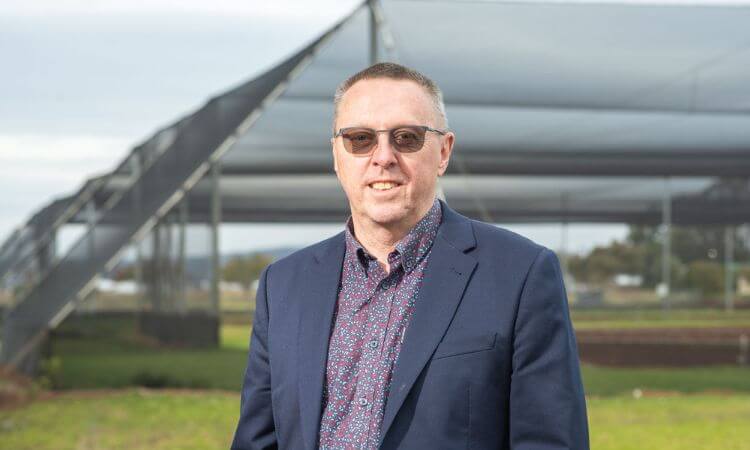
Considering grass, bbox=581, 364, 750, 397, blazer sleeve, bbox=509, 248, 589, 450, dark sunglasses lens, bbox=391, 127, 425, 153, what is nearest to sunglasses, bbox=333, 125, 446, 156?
dark sunglasses lens, bbox=391, 127, 425, 153

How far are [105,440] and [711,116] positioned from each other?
4382 mm

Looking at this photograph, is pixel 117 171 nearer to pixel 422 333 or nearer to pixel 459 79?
pixel 459 79

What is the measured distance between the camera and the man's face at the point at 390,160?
1.70m

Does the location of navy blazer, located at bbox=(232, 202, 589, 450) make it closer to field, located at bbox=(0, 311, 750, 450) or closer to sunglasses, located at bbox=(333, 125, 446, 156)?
sunglasses, located at bbox=(333, 125, 446, 156)

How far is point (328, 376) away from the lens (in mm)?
1683

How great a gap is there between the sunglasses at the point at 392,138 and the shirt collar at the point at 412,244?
0.37ft

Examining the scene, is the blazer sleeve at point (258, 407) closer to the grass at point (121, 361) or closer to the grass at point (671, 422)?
the grass at point (671, 422)

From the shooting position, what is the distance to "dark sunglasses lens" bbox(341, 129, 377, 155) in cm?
172

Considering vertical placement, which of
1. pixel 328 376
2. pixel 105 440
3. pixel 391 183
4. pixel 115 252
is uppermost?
pixel 391 183

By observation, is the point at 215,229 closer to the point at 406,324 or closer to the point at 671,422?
the point at 671,422

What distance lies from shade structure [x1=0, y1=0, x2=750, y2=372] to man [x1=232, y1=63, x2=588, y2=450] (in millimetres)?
5104

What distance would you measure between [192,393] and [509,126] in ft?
8.90

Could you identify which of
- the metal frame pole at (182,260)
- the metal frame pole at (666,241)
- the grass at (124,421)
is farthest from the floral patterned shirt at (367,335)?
the metal frame pole at (666,241)

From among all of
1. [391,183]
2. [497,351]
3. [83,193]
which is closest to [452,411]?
[497,351]
